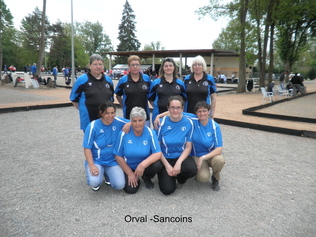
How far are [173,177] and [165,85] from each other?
1.53 meters

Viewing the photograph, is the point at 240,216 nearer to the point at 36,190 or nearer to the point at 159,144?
the point at 159,144

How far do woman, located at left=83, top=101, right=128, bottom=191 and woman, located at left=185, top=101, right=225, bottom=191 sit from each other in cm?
105

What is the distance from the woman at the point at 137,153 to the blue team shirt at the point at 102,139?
153mm

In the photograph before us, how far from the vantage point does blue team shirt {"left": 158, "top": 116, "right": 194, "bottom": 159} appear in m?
3.48

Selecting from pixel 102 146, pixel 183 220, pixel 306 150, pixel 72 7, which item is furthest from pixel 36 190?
pixel 72 7

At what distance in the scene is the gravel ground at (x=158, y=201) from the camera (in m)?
2.58

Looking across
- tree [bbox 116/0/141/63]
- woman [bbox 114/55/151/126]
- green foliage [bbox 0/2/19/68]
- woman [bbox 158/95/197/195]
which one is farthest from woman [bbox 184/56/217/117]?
tree [bbox 116/0/141/63]

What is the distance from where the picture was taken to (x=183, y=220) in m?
2.73

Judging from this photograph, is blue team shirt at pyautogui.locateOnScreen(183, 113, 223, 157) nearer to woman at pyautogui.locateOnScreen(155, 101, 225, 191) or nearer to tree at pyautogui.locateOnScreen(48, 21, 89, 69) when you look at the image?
woman at pyautogui.locateOnScreen(155, 101, 225, 191)

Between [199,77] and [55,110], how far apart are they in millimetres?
7369

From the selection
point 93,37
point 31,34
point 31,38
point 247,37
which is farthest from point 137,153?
point 93,37

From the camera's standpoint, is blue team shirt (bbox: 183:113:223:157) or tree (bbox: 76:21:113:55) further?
tree (bbox: 76:21:113:55)

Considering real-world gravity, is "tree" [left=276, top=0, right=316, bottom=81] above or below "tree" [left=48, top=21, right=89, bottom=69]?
below

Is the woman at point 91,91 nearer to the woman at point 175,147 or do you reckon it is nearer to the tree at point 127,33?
the woman at point 175,147
